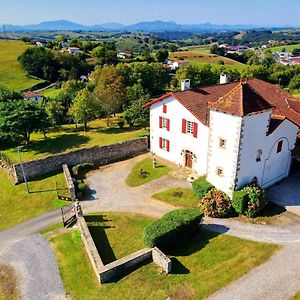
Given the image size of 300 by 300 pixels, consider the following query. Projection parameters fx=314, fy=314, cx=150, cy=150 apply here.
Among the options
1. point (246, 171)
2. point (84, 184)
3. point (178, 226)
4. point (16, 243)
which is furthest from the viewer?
point (84, 184)

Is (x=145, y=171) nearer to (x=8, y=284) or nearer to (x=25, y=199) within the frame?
(x=25, y=199)

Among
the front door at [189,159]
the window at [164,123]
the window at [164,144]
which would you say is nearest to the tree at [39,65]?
the window at [164,144]

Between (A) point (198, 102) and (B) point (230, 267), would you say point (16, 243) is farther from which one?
(A) point (198, 102)

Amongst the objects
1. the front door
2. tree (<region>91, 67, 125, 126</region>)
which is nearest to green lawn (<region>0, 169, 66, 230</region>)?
the front door

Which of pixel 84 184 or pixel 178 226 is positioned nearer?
pixel 178 226

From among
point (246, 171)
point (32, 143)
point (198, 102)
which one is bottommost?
point (32, 143)

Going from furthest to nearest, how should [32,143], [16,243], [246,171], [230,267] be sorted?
[32,143], [246,171], [16,243], [230,267]

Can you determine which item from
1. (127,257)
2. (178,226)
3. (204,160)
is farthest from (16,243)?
(204,160)
